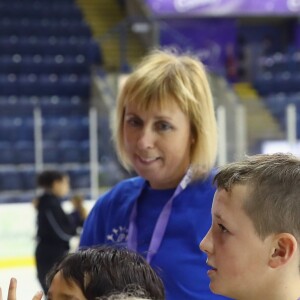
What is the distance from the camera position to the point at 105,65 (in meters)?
11.1

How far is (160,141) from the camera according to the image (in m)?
1.38

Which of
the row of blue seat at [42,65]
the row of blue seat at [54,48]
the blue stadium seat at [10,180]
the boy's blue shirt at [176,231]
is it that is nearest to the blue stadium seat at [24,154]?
the blue stadium seat at [10,180]

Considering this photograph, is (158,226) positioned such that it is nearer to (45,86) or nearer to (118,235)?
(118,235)

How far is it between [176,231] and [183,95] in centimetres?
26

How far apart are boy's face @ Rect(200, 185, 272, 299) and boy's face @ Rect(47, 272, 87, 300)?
0.59 ft

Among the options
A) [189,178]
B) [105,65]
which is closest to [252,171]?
[189,178]

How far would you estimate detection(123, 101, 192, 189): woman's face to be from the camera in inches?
54.3

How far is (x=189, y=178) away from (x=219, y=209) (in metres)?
0.47

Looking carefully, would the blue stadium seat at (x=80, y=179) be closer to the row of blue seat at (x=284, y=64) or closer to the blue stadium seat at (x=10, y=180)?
the blue stadium seat at (x=10, y=180)

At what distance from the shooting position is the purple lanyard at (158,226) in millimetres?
1340

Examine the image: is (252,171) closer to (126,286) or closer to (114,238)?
(126,286)

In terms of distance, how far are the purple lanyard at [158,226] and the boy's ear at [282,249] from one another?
452 mm

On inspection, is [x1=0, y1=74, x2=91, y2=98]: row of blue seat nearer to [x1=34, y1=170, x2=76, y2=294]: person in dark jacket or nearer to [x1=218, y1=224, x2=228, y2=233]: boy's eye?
[x1=34, y1=170, x2=76, y2=294]: person in dark jacket

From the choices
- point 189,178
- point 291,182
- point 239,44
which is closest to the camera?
point 291,182
